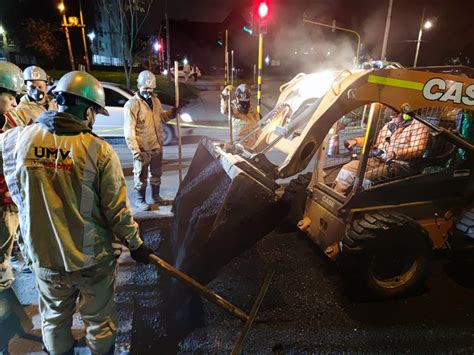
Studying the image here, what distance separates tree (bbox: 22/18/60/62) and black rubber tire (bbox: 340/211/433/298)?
31.9 metres

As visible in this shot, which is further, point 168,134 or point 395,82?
point 168,134

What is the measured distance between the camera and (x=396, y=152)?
143 inches

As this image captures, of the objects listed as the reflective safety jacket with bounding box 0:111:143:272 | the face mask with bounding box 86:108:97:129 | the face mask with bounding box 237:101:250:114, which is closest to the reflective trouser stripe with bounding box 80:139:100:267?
the reflective safety jacket with bounding box 0:111:143:272

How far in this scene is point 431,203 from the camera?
3705 millimetres

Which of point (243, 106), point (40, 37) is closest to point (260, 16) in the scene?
point (243, 106)

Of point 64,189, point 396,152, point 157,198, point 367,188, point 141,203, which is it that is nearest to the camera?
point 64,189

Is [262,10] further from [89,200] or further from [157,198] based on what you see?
[89,200]

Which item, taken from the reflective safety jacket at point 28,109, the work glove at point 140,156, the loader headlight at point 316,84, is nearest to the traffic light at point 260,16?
the loader headlight at point 316,84

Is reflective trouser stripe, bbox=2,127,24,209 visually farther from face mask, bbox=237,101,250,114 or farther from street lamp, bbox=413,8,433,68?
street lamp, bbox=413,8,433,68

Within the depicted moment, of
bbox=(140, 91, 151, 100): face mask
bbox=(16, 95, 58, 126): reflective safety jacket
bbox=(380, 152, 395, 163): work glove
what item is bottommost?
bbox=(380, 152, 395, 163): work glove

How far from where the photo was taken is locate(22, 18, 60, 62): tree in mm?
27812

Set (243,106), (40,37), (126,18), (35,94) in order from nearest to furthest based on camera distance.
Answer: (35,94) → (243,106) → (126,18) → (40,37)

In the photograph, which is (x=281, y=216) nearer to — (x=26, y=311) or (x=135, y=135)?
(x=26, y=311)

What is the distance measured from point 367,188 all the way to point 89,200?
262cm
